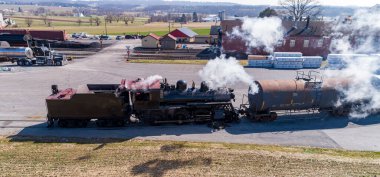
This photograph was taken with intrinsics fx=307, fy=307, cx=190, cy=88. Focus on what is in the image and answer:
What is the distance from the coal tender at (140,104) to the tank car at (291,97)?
2.02 meters

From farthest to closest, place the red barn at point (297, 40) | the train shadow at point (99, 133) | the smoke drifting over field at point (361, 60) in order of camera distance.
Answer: the red barn at point (297, 40) → the smoke drifting over field at point (361, 60) → the train shadow at point (99, 133)

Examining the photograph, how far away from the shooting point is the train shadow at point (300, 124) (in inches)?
838

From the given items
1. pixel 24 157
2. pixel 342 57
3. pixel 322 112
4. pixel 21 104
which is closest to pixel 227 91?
pixel 322 112

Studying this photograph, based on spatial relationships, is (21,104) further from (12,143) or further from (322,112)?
(322,112)

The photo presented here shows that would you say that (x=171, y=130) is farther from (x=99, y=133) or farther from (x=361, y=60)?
(x=361, y=60)

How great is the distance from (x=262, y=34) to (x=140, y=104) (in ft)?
112

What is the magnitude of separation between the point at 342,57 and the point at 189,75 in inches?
831

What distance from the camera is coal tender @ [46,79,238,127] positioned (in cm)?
Answer: 2034

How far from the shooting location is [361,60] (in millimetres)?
36844

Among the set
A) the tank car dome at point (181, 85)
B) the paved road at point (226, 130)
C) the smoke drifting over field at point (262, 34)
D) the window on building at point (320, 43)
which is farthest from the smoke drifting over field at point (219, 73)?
the window on building at point (320, 43)

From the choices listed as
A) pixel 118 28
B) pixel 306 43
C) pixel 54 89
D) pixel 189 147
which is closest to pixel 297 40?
pixel 306 43

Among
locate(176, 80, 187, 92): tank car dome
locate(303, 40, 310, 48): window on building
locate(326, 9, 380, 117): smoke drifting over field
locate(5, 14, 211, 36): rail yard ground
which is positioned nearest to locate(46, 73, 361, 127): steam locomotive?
locate(176, 80, 187, 92): tank car dome

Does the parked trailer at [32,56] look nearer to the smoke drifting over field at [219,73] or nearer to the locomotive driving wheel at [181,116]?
the smoke drifting over field at [219,73]

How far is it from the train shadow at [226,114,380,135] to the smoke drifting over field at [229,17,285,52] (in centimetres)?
2630
